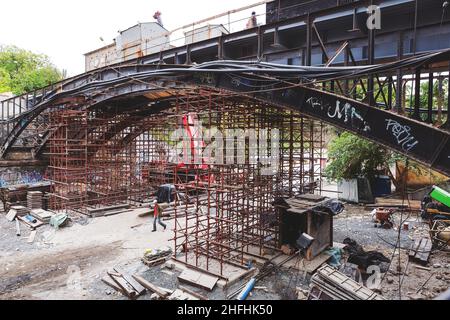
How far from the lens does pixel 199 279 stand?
868 cm

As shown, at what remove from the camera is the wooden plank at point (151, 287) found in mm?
8121

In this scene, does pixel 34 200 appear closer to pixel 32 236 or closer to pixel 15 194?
pixel 15 194

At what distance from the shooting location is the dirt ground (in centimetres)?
839

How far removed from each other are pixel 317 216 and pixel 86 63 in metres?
40.0

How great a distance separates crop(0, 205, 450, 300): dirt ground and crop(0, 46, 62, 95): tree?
32.5 meters

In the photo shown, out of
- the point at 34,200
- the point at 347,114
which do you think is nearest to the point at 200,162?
the point at 347,114

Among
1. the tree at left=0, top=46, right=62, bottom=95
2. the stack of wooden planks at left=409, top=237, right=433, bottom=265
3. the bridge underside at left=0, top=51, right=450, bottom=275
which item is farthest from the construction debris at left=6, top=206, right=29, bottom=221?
the tree at left=0, top=46, right=62, bottom=95

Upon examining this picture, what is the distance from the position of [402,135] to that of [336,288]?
3.79 m

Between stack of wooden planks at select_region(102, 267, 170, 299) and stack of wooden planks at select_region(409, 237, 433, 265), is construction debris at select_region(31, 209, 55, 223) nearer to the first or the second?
stack of wooden planks at select_region(102, 267, 170, 299)

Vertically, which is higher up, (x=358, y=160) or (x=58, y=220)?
(x=358, y=160)

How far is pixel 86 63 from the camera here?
1607 inches

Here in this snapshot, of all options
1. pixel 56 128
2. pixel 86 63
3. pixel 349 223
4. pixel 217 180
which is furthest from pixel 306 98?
pixel 86 63

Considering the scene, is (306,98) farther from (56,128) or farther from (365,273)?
(56,128)

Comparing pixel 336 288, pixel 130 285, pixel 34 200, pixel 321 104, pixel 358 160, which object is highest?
pixel 321 104
